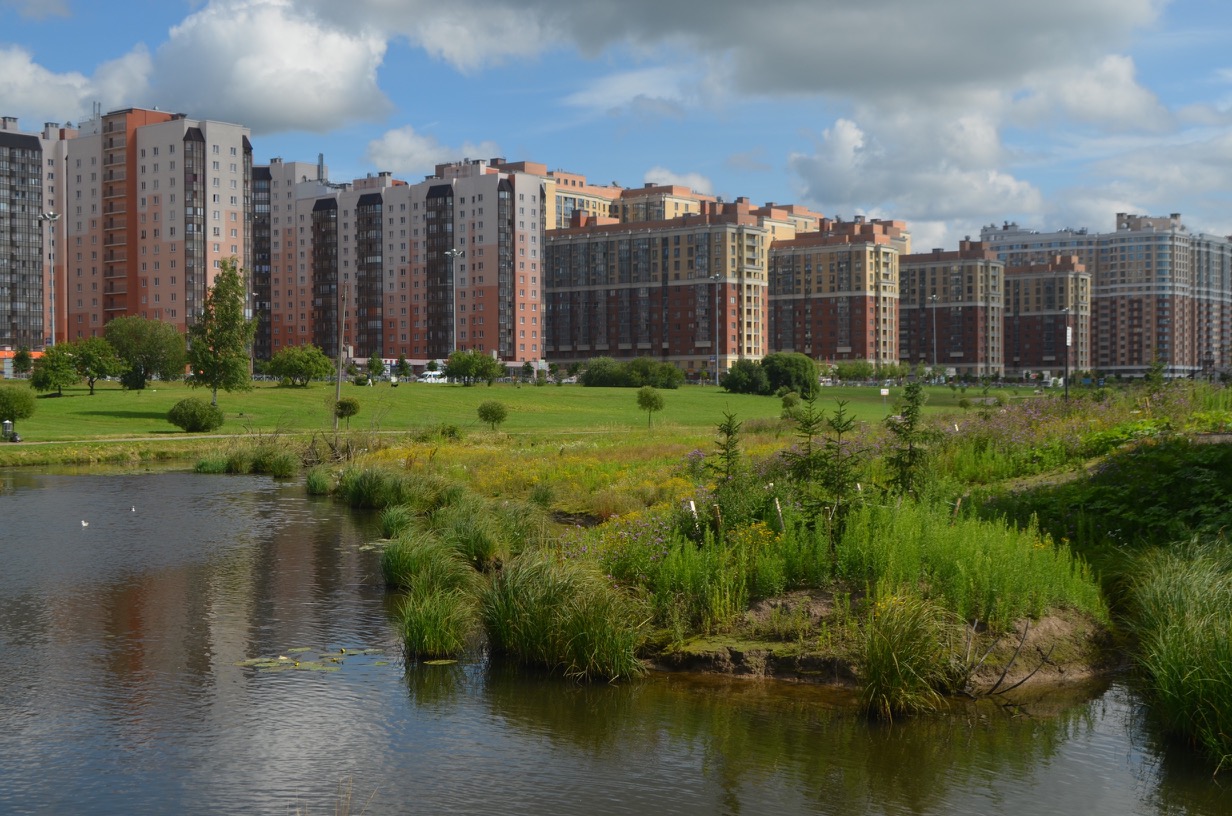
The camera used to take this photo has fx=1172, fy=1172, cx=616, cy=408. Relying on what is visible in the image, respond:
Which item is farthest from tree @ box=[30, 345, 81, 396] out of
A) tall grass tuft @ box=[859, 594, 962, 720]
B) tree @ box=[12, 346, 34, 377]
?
tall grass tuft @ box=[859, 594, 962, 720]

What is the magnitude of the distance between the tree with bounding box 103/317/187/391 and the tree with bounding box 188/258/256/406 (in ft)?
Answer: 88.5

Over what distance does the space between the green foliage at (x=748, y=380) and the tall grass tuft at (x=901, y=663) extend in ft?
326

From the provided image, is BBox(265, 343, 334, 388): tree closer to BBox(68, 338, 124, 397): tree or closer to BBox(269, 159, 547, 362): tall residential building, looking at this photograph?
BBox(68, 338, 124, 397): tree

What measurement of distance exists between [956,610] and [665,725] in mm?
4485

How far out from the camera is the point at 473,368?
372 ft

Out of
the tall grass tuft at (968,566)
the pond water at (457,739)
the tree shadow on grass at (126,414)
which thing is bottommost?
the pond water at (457,739)

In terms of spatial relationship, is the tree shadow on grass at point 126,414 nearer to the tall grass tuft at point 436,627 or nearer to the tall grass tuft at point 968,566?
the tall grass tuft at point 436,627

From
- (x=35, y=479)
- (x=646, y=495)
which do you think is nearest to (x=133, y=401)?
(x=35, y=479)

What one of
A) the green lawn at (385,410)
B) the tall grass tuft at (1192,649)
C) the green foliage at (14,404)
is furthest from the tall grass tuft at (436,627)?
the green foliage at (14,404)

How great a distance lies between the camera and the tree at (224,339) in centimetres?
7850

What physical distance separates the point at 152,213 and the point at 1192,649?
15076 centimetres

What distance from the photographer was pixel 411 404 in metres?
84.6

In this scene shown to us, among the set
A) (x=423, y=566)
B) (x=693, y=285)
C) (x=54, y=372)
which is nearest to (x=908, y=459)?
(x=423, y=566)

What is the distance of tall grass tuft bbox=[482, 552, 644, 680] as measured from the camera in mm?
16109
